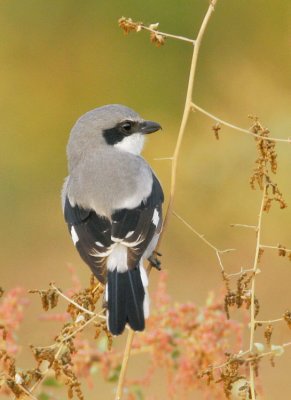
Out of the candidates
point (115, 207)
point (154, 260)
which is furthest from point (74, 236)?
point (154, 260)

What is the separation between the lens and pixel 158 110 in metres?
8.48

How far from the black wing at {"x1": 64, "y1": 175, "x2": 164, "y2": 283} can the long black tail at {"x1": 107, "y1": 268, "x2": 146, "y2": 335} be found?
0.04 m

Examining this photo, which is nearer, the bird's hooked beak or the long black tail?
the long black tail

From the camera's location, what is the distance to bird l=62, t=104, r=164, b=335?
300 cm

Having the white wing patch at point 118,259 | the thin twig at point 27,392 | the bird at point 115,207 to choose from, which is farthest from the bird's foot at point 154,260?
the thin twig at point 27,392

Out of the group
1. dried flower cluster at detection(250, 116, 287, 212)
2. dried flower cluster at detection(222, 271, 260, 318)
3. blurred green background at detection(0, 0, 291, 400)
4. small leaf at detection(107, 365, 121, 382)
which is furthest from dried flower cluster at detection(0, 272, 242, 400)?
blurred green background at detection(0, 0, 291, 400)

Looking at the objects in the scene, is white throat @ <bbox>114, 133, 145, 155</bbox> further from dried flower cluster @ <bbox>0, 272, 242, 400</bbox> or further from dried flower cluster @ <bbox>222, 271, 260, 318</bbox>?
dried flower cluster @ <bbox>222, 271, 260, 318</bbox>

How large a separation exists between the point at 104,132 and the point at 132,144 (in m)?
0.12

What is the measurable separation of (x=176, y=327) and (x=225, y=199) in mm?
4282

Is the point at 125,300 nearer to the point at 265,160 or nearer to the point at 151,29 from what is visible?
the point at 265,160

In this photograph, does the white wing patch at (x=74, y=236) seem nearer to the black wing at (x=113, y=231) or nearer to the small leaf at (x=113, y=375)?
the black wing at (x=113, y=231)

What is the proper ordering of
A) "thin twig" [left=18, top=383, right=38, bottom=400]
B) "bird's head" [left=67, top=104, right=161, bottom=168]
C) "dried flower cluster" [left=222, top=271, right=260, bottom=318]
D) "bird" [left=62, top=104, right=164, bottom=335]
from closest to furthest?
"thin twig" [left=18, top=383, right=38, bottom=400] → "dried flower cluster" [left=222, top=271, right=260, bottom=318] → "bird" [left=62, top=104, right=164, bottom=335] → "bird's head" [left=67, top=104, right=161, bottom=168]

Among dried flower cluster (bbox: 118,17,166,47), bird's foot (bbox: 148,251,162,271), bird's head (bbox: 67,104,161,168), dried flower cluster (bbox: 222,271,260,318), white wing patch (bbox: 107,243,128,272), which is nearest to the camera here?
dried flower cluster (bbox: 222,271,260,318)

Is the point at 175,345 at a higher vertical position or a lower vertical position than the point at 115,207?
lower
